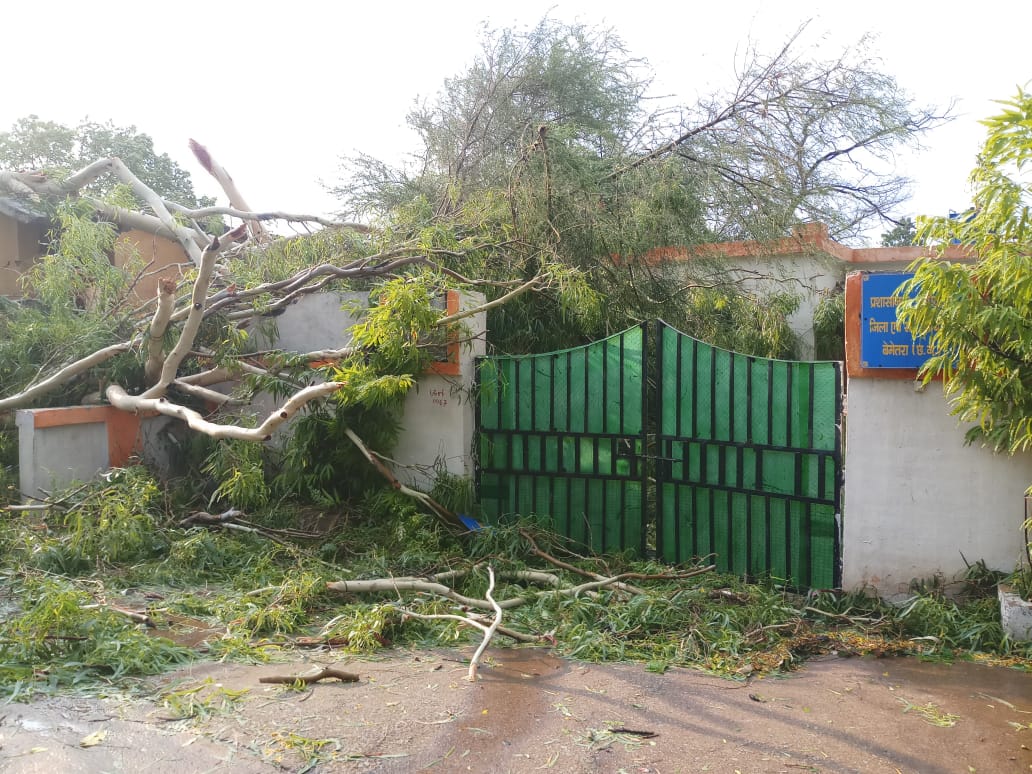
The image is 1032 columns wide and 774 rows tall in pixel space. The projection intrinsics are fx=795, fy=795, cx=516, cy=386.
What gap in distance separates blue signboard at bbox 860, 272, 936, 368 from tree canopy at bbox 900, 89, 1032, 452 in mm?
169

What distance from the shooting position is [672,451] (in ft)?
19.1

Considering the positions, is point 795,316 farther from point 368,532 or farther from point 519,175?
point 368,532

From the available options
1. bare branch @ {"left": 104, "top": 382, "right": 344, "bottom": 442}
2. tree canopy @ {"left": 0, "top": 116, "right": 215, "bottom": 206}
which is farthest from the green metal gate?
A: tree canopy @ {"left": 0, "top": 116, "right": 215, "bottom": 206}

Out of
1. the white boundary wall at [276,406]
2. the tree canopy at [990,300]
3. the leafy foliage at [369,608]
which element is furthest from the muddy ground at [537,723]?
the white boundary wall at [276,406]

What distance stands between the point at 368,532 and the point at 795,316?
22.4ft

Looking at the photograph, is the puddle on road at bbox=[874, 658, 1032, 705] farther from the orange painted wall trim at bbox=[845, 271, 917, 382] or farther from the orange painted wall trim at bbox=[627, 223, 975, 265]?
the orange painted wall trim at bbox=[627, 223, 975, 265]

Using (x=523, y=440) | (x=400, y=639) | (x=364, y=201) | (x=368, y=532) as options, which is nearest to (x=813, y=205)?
(x=523, y=440)

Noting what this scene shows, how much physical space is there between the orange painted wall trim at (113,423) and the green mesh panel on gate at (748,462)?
4940 mm

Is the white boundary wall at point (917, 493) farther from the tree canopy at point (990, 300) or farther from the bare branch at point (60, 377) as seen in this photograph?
the bare branch at point (60, 377)

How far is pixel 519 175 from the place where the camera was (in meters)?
7.55

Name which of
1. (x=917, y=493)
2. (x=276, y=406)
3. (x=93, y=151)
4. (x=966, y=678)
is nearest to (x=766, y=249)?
(x=917, y=493)

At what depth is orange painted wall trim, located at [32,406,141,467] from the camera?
23.1 feet

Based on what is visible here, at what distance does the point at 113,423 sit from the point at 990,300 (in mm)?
7037

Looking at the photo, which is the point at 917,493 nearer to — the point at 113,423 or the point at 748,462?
the point at 748,462
